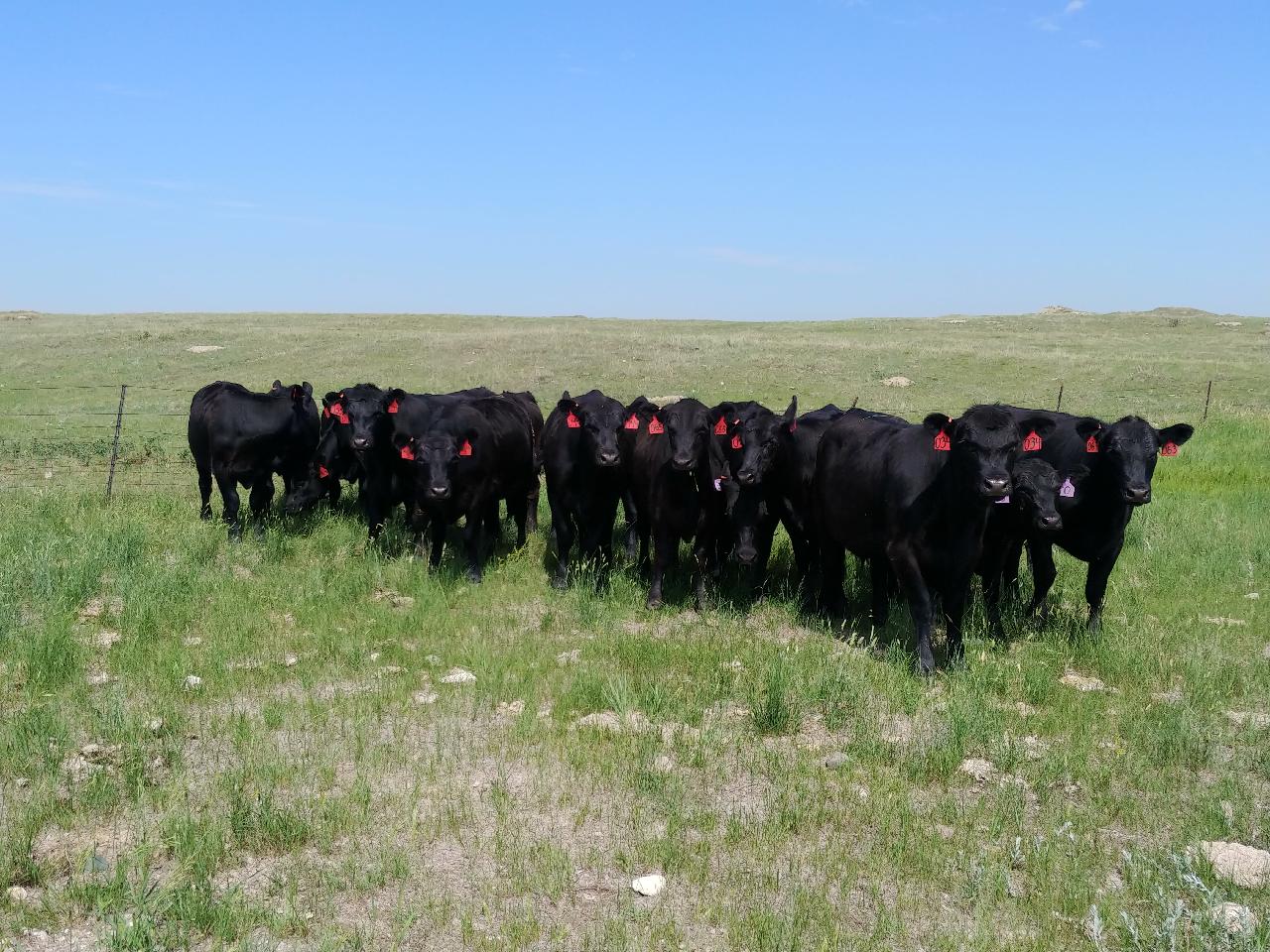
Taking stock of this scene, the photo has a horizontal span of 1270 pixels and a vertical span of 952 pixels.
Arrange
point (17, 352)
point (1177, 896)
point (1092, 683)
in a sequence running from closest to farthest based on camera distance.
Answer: point (1177, 896) → point (1092, 683) → point (17, 352)

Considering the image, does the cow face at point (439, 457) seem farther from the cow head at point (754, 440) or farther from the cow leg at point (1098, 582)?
the cow leg at point (1098, 582)

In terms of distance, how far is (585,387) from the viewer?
33.7 m

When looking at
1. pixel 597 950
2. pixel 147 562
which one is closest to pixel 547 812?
pixel 597 950

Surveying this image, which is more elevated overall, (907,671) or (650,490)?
(650,490)

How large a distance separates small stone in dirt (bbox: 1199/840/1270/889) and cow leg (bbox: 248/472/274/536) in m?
10.8

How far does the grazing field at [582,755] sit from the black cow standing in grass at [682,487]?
469mm

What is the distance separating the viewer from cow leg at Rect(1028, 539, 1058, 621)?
31.3 ft

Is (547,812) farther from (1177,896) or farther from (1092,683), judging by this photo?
(1092,683)

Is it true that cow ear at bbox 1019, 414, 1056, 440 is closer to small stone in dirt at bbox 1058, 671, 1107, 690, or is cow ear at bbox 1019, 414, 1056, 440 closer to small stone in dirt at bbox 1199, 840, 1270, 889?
small stone in dirt at bbox 1058, 671, 1107, 690

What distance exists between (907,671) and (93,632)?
6.40 m

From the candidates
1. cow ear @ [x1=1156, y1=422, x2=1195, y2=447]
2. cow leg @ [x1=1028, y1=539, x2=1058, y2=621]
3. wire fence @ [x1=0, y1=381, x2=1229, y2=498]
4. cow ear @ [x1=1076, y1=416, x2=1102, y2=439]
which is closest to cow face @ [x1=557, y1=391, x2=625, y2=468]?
cow leg @ [x1=1028, y1=539, x2=1058, y2=621]

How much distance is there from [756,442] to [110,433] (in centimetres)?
1969

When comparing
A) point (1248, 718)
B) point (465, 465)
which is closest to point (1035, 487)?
point (1248, 718)

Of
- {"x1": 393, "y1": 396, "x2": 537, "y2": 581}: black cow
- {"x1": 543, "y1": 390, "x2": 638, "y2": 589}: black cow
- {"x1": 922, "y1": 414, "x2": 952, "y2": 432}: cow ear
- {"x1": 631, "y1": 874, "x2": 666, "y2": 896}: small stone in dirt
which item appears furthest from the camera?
{"x1": 543, "y1": 390, "x2": 638, "y2": 589}: black cow
